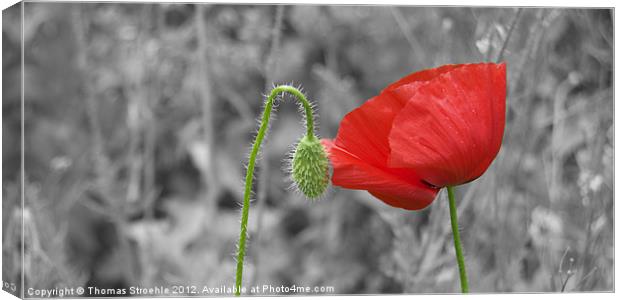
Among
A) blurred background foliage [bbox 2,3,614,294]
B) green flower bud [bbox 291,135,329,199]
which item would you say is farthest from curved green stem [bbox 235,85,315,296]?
blurred background foliage [bbox 2,3,614,294]

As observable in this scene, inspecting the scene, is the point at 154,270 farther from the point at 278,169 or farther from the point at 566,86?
the point at 566,86

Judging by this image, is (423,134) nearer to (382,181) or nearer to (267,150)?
(382,181)

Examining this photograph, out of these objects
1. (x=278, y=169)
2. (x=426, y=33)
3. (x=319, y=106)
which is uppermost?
(x=426, y=33)

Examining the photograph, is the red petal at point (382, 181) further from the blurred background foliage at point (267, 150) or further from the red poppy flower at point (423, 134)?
the blurred background foliage at point (267, 150)

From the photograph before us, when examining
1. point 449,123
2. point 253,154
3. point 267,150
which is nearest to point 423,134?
point 449,123

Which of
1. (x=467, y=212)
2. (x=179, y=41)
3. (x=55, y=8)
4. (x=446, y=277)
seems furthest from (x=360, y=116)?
(x=55, y=8)

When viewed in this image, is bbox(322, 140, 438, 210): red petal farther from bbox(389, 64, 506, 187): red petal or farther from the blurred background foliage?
the blurred background foliage
